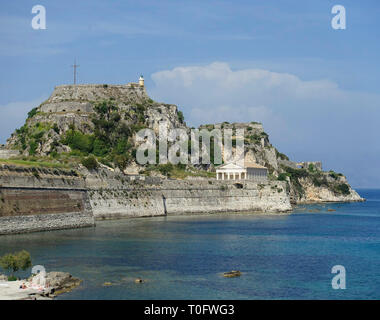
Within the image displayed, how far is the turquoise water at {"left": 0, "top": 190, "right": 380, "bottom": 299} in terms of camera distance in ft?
97.9

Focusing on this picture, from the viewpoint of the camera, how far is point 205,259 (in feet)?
129

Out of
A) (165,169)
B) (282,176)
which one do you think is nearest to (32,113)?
(165,169)

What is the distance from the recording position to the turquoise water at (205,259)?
97.9 feet

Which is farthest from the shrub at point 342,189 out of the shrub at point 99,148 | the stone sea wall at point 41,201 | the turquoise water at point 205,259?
the stone sea wall at point 41,201

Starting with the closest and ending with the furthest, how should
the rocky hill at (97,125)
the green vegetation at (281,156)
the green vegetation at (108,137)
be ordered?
1. the rocky hill at (97,125)
2. the green vegetation at (108,137)
3. the green vegetation at (281,156)

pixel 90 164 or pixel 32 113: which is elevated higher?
pixel 32 113

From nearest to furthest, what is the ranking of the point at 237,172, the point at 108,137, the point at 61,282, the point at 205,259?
1. the point at 61,282
2. the point at 205,259
3. the point at 108,137
4. the point at 237,172

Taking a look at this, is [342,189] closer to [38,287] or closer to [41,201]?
[41,201]

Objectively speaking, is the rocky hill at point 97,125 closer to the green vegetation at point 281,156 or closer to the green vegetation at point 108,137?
the green vegetation at point 108,137

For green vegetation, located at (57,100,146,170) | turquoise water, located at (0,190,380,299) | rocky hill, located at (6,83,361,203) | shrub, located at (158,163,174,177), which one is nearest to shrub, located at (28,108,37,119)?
rocky hill, located at (6,83,361,203)

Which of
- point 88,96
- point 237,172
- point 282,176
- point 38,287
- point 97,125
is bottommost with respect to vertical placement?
point 38,287

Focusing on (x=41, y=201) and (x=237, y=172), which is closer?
(x=41, y=201)

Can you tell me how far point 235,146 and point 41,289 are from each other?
301 feet
